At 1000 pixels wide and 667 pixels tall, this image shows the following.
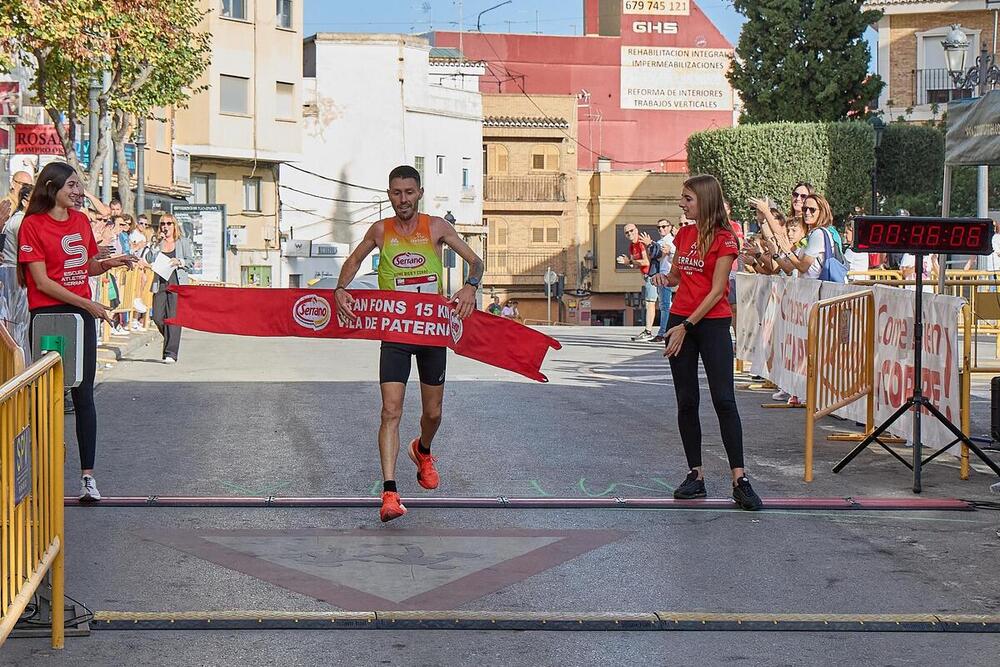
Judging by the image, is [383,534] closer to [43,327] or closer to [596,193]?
[43,327]

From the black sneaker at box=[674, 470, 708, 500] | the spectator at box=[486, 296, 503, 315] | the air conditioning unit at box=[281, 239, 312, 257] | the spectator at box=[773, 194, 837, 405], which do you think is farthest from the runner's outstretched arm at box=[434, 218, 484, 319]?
the spectator at box=[486, 296, 503, 315]

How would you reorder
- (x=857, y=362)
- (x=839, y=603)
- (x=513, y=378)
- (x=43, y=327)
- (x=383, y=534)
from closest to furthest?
(x=839, y=603) → (x=43, y=327) → (x=383, y=534) → (x=857, y=362) → (x=513, y=378)

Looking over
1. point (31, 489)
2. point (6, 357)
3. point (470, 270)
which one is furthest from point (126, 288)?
point (31, 489)

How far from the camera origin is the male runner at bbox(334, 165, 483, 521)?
8562 millimetres

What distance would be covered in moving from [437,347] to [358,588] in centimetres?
231

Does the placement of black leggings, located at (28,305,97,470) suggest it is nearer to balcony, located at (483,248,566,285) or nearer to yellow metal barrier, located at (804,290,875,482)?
yellow metal barrier, located at (804,290,875,482)

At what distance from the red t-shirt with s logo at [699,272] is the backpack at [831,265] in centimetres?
450

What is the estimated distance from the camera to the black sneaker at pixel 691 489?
9.12 m

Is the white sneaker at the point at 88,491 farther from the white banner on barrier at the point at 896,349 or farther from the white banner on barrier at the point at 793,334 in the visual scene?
the white banner on barrier at the point at 793,334

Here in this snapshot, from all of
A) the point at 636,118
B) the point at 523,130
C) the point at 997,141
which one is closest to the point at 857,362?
the point at 997,141

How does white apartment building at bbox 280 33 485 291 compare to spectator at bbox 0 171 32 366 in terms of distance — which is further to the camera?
white apartment building at bbox 280 33 485 291

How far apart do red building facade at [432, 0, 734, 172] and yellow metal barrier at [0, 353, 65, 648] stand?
240 feet

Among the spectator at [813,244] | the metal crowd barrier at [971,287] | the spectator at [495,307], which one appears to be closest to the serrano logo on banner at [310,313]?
the metal crowd barrier at [971,287]

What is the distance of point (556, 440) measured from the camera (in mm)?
11922
